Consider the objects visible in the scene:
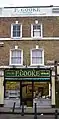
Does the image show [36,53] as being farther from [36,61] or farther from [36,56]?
[36,61]

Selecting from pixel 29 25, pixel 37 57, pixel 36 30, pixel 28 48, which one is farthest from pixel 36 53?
pixel 29 25

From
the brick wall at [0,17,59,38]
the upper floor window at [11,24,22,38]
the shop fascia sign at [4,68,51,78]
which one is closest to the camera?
the shop fascia sign at [4,68,51,78]

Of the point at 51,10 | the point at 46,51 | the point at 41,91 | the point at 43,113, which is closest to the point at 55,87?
the point at 41,91

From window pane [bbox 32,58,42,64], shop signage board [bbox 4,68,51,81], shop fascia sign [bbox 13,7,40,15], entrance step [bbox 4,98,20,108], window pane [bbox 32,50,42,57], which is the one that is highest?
shop fascia sign [bbox 13,7,40,15]

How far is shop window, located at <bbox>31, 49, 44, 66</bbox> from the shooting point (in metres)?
28.0

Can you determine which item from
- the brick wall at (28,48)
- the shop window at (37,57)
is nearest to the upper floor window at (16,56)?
the brick wall at (28,48)

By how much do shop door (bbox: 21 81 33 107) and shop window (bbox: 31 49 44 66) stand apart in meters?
2.05

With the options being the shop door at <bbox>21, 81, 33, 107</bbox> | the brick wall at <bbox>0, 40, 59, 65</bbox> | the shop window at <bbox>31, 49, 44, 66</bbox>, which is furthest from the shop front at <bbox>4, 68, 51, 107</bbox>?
the brick wall at <bbox>0, 40, 59, 65</bbox>

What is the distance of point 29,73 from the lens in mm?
27875

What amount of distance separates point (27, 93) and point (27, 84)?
33.8 inches

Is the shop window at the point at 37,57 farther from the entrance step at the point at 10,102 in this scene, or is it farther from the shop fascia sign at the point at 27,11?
the entrance step at the point at 10,102

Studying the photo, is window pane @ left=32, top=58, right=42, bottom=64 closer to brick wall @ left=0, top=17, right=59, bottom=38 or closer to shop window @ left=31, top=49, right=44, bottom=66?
shop window @ left=31, top=49, right=44, bottom=66

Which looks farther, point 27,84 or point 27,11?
point 27,11

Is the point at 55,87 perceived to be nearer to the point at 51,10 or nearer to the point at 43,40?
the point at 43,40
